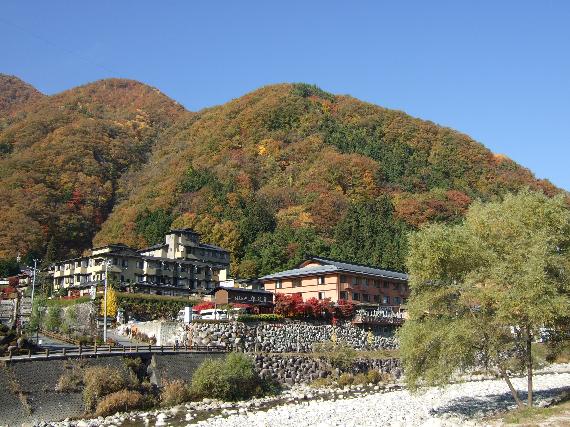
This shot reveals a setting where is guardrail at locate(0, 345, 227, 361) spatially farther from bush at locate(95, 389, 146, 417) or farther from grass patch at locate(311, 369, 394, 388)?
grass patch at locate(311, 369, 394, 388)

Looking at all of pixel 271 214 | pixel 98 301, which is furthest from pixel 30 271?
pixel 271 214

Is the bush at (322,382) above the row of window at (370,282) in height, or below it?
below

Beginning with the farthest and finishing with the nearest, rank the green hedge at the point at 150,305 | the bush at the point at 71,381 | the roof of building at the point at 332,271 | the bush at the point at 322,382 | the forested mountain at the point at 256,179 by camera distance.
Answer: the forested mountain at the point at 256,179 → the roof of building at the point at 332,271 → the green hedge at the point at 150,305 → the bush at the point at 322,382 → the bush at the point at 71,381

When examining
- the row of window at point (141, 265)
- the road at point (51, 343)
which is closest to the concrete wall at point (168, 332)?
the road at point (51, 343)

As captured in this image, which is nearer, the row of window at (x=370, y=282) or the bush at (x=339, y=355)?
the bush at (x=339, y=355)

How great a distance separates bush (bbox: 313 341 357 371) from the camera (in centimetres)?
4938

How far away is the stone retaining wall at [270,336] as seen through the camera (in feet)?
161

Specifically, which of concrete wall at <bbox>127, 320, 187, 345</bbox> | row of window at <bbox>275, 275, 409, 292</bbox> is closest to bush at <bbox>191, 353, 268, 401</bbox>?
concrete wall at <bbox>127, 320, 187, 345</bbox>

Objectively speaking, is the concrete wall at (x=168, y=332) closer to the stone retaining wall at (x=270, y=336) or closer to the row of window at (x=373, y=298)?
the stone retaining wall at (x=270, y=336)

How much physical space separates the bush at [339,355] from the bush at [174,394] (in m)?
14.8

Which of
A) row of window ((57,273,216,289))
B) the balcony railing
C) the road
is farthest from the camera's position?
row of window ((57,273,216,289))

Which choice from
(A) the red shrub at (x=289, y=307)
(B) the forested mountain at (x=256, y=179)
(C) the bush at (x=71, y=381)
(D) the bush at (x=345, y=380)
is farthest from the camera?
(B) the forested mountain at (x=256, y=179)

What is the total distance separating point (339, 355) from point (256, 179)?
252 ft

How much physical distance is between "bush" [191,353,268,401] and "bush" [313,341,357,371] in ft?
30.8
